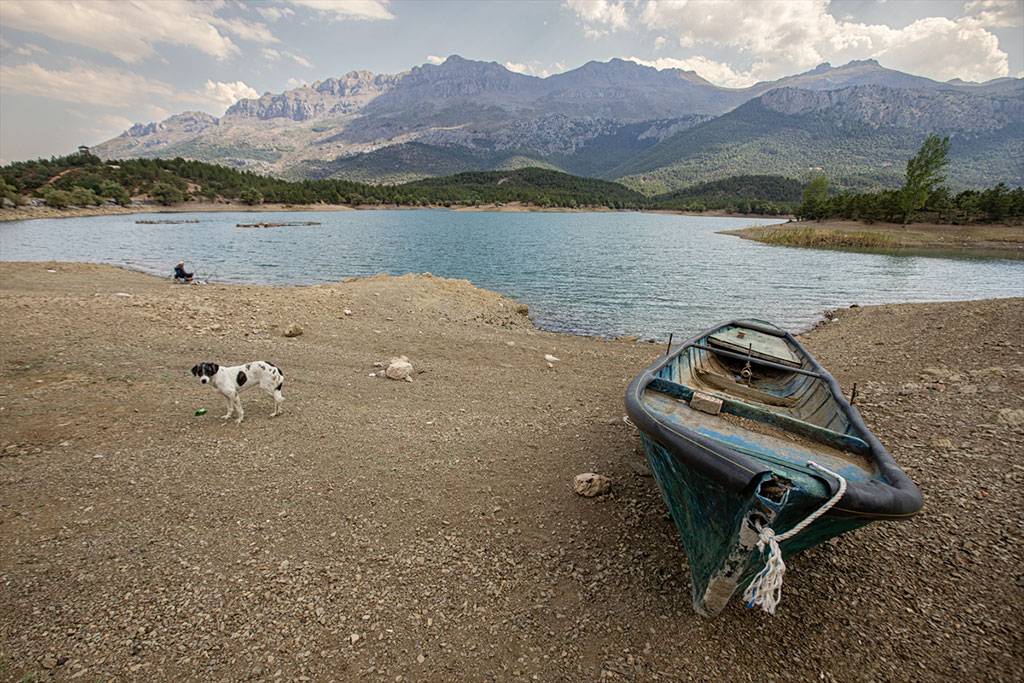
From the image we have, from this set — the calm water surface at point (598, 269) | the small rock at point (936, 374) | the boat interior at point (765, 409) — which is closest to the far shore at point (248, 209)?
the calm water surface at point (598, 269)

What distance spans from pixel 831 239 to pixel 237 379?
77.4 meters

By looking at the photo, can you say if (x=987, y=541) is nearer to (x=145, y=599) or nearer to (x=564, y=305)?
(x=145, y=599)

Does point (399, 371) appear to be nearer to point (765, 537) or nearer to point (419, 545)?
point (419, 545)

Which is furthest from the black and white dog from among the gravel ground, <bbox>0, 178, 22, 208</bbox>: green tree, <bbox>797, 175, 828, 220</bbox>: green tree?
<bbox>0, 178, 22, 208</bbox>: green tree

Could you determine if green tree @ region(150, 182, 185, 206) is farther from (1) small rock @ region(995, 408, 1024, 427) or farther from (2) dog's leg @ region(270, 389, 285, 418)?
(1) small rock @ region(995, 408, 1024, 427)

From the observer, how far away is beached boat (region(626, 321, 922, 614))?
11.4ft

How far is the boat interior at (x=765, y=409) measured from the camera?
4.98 meters

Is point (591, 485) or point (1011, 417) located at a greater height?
point (591, 485)

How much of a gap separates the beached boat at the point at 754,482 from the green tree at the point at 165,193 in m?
141

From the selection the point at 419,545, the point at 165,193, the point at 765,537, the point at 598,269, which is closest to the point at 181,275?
the point at 419,545

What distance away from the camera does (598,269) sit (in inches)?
1455

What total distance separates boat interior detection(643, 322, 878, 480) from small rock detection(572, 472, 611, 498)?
1302 mm

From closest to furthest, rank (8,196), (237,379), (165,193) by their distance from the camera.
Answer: (237,379) → (8,196) → (165,193)

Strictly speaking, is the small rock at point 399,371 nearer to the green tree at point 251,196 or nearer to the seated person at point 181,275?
the seated person at point 181,275
